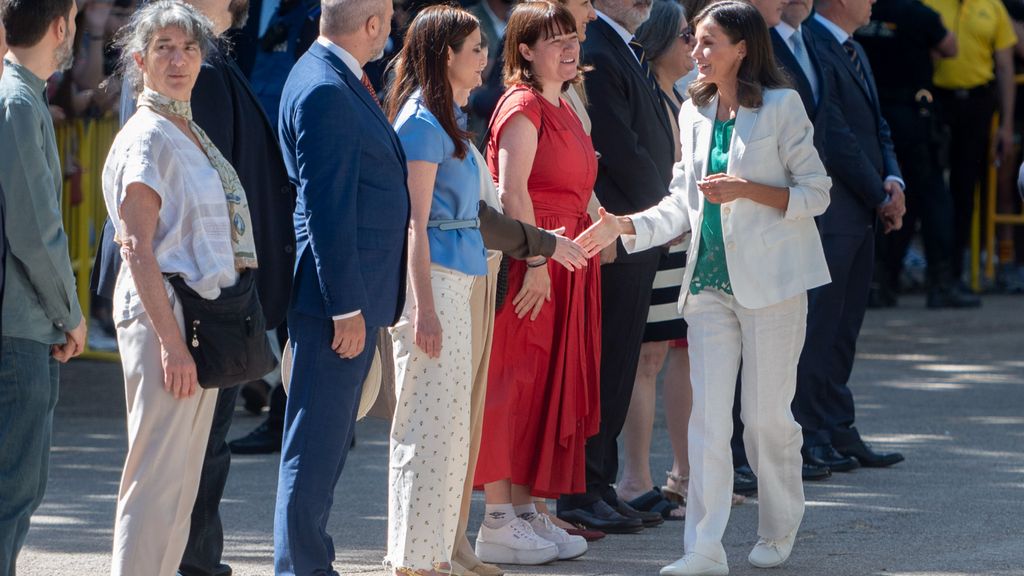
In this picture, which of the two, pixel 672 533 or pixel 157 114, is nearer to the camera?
pixel 157 114

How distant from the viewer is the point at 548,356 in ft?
18.6

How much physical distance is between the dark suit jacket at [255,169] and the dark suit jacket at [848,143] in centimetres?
296

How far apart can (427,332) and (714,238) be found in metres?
1.15

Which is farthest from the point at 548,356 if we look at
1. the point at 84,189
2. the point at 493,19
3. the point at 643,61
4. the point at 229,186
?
the point at 84,189

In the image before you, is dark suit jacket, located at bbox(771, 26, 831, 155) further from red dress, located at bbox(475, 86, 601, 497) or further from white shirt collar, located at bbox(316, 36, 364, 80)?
white shirt collar, located at bbox(316, 36, 364, 80)

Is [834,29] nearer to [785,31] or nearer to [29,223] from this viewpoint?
[785,31]

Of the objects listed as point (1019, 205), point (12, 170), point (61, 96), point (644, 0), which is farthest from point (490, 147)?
point (1019, 205)

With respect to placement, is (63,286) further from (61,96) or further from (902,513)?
(61,96)

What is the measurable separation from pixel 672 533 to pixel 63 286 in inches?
104

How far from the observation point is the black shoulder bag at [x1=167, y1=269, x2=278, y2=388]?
4168mm

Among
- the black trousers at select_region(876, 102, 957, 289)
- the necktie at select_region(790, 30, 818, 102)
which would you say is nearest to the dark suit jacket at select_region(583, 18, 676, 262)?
the necktie at select_region(790, 30, 818, 102)

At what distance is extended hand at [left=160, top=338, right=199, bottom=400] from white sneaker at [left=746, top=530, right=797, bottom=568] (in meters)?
2.19

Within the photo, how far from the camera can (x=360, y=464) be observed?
727cm

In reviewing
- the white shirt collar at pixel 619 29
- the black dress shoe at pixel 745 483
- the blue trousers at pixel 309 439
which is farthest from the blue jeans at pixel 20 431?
the black dress shoe at pixel 745 483
